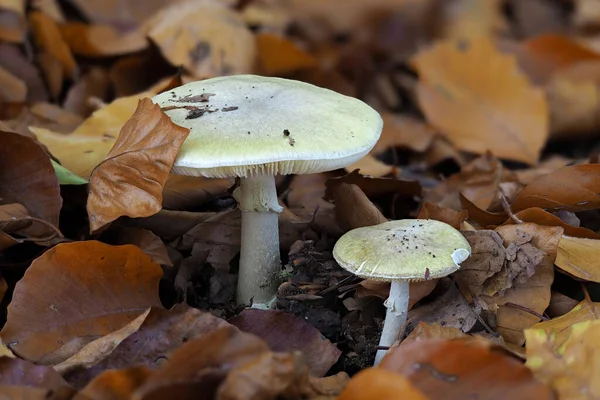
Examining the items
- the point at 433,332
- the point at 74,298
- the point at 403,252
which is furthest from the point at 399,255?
the point at 74,298

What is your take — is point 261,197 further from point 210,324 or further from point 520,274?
point 520,274

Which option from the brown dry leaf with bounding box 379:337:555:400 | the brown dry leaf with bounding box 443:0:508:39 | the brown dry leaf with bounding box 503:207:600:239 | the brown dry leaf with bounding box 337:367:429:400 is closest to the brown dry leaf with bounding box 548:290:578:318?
the brown dry leaf with bounding box 503:207:600:239

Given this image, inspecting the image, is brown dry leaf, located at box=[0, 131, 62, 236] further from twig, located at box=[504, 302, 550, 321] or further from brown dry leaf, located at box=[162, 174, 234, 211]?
twig, located at box=[504, 302, 550, 321]

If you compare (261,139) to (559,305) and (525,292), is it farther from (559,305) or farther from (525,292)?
(559,305)

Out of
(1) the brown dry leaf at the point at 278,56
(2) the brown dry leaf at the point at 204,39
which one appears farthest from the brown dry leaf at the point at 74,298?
(1) the brown dry leaf at the point at 278,56

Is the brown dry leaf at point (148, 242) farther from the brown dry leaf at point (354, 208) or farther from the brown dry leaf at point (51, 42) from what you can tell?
the brown dry leaf at point (51, 42)

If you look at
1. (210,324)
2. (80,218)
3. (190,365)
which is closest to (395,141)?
(80,218)
